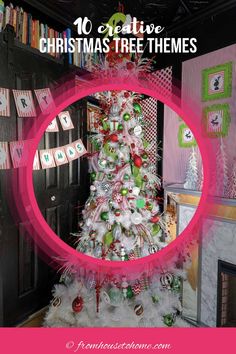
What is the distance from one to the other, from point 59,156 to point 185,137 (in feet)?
2.23

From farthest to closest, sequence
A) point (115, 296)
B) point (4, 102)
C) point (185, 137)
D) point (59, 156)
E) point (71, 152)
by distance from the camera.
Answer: point (71, 152) < point (59, 156) < point (185, 137) < point (115, 296) < point (4, 102)

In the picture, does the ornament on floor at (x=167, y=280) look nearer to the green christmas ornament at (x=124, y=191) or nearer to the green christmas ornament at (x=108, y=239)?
the green christmas ornament at (x=108, y=239)

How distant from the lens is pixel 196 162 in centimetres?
125

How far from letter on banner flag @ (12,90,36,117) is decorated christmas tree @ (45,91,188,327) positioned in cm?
33

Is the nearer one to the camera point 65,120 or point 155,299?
point 155,299

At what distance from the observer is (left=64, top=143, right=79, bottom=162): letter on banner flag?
1499 mm

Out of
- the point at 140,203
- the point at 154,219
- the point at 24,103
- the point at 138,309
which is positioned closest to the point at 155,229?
the point at 154,219

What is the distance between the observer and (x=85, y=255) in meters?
1.26

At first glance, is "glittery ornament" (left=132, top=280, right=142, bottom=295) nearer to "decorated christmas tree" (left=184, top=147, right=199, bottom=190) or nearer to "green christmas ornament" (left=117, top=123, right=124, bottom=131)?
"decorated christmas tree" (left=184, top=147, right=199, bottom=190)

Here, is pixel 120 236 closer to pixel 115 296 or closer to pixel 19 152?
pixel 115 296

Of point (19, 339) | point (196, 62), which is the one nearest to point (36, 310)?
point (19, 339)

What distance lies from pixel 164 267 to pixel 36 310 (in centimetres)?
70

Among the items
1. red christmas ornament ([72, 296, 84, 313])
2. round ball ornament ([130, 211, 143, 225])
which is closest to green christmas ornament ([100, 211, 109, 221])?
round ball ornament ([130, 211, 143, 225])

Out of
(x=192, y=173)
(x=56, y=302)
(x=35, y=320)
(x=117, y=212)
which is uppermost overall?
(x=192, y=173)
